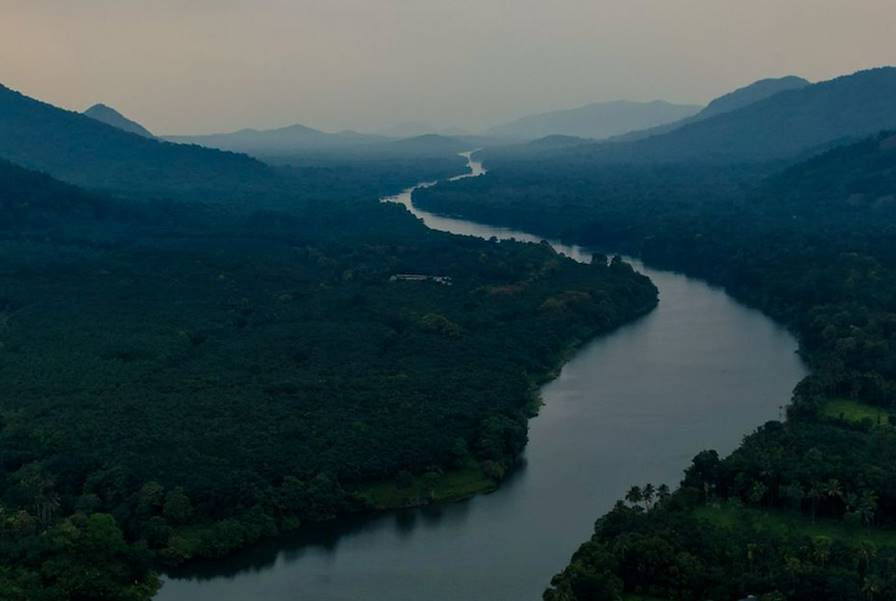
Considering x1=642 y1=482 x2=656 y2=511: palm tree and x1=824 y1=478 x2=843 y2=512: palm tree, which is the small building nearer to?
x1=642 y1=482 x2=656 y2=511: palm tree

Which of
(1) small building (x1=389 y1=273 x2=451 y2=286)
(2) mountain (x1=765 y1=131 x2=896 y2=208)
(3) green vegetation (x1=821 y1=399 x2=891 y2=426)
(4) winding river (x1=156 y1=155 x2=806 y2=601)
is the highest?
(2) mountain (x1=765 y1=131 x2=896 y2=208)

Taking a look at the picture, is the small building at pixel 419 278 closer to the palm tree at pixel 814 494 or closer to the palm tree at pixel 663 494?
the palm tree at pixel 663 494

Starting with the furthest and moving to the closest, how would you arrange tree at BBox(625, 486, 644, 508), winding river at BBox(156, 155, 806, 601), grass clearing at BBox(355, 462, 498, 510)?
grass clearing at BBox(355, 462, 498, 510), tree at BBox(625, 486, 644, 508), winding river at BBox(156, 155, 806, 601)

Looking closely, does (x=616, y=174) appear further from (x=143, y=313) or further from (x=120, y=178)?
(x=143, y=313)

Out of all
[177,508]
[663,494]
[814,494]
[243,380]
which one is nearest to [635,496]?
[663,494]

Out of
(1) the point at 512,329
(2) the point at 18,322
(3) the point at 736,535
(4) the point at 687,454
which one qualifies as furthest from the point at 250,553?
(2) the point at 18,322

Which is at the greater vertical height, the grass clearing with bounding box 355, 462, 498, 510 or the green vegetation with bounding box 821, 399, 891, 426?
the green vegetation with bounding box 821, 399, 891, 426

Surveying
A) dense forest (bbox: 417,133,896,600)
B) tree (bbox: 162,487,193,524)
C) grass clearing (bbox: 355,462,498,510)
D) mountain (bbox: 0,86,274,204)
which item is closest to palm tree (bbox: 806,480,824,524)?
dense forest (bbox: 417,133,896,600)

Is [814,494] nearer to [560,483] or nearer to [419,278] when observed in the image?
[560,483]
